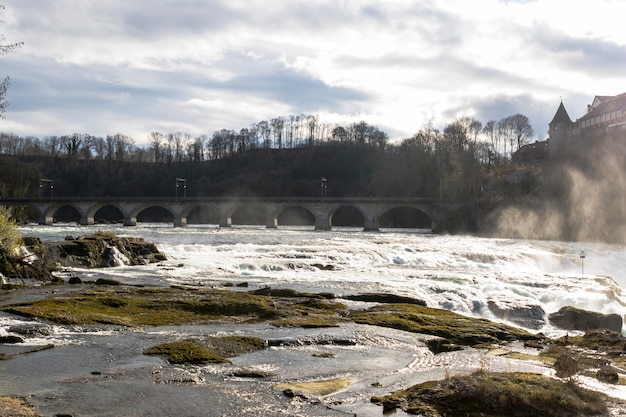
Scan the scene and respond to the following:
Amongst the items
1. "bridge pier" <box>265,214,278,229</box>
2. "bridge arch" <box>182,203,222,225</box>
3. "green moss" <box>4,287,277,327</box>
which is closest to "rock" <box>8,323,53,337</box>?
"green moss" <box>4,287,277,327</box>

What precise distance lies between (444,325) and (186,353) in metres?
8.69

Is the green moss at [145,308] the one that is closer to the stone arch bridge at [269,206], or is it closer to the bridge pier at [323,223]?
the stone arch bridge at [269,206]

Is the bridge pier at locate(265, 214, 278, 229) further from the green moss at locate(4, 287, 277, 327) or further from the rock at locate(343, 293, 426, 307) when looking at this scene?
the green moss at locate(4, 287, 277, 327)

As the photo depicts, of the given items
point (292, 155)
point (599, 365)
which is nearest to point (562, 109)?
point (292, 155)

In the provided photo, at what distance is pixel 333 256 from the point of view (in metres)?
43.5

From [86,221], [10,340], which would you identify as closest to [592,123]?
[86,221]

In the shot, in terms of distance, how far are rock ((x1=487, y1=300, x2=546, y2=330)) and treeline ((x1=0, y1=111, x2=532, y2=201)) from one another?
340ft

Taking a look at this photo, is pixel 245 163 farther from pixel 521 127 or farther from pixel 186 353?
pixel 186 353

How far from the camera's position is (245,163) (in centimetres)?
17600

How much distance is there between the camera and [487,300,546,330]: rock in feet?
79.8

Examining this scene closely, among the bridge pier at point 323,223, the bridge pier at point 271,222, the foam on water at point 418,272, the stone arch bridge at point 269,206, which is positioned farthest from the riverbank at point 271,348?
the bridge pier at point 271,222

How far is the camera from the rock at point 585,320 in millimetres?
23266

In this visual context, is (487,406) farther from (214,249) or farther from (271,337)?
(214,249)

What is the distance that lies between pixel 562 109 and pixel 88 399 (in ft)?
379
